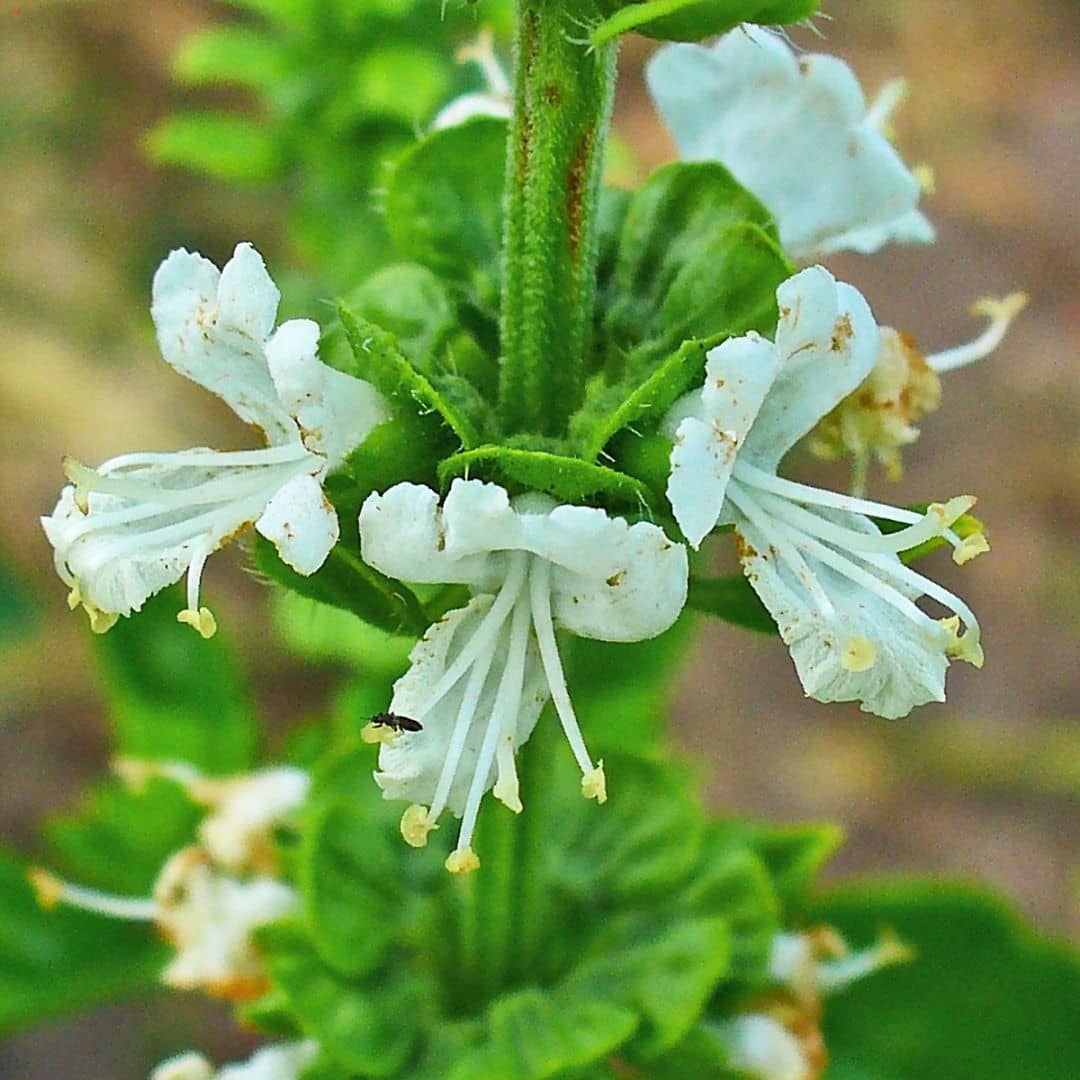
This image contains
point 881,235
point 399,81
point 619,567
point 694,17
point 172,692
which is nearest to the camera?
point 694,17

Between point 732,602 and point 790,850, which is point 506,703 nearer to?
point 732,602

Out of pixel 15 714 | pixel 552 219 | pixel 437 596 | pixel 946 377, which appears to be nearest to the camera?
pixel 552 219

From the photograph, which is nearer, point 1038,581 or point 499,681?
point 499,681

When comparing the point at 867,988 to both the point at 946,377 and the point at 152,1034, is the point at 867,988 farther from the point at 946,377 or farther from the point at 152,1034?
the point at 946,377

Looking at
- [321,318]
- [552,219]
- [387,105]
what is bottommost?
[552,219]

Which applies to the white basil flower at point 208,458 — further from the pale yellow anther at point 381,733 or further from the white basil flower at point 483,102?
the white basil flower at point 483,102

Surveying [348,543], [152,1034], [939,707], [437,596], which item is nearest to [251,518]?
[348,543]

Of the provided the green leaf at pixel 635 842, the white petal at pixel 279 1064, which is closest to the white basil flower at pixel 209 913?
the white petal at pixel 279 1064

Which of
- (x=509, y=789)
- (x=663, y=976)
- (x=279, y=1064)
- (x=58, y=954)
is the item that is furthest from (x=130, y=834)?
(x=509, y=789)
